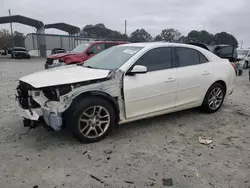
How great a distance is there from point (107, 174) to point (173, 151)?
1102 mm

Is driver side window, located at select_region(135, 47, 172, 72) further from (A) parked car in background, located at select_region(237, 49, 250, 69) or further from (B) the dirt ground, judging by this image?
(A) parked car in background, located at select_region(237, 49, 250, 69)

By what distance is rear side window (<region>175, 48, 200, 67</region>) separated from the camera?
422 centimetres

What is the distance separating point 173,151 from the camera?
3230 mm

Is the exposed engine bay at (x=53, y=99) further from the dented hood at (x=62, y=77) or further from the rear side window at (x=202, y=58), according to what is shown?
the rear side window at (x=202, y=58)

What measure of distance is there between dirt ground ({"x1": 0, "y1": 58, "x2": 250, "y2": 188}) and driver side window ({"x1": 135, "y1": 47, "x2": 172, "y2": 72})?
1134mm

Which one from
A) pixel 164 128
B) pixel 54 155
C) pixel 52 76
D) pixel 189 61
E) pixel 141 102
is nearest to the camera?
pixel 54 155

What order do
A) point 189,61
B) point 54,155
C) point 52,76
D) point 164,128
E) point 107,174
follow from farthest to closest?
point 189,61 < point 164,128 < point 52,76 < point 54,155 < point 107,174

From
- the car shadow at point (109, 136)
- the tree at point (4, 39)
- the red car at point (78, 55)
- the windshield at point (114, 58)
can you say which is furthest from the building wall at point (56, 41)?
the car shadow at point (109, 136)

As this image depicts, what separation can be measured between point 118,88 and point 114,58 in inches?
33.2

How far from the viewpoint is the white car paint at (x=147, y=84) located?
331cm

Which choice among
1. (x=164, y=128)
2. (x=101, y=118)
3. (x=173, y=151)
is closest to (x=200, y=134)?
(x=164, y=128)

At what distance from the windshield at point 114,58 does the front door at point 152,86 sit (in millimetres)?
262

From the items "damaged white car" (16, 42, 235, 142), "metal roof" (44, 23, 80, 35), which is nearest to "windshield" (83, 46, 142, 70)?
"damaged white car" (16, 42, 235, 142)

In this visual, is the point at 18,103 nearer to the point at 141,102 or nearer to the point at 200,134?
the point at 141,102
